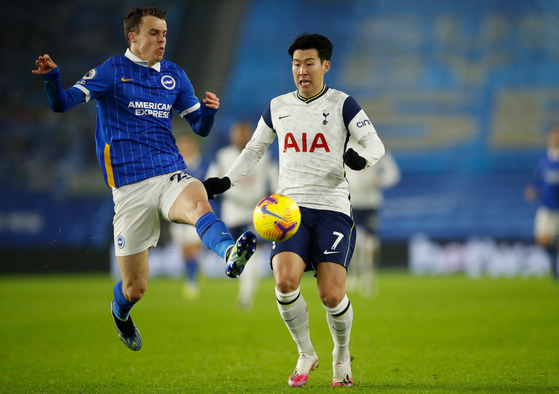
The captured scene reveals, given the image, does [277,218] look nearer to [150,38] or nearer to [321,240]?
[321,240]

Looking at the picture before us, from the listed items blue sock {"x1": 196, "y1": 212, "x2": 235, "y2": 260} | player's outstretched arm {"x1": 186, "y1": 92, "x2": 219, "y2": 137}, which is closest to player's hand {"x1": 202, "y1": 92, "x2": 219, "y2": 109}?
player's outstretched arm {"x1": 186, "y1": 92, "x2": 219, "y2": 137}

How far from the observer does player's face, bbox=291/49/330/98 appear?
5.23 m

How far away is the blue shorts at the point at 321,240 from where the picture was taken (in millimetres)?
5102

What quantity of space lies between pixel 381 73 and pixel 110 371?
17.4 m

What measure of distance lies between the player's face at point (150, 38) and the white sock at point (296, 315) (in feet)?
6.28

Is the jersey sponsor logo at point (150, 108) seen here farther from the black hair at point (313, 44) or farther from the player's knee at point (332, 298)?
the player's knee at point (332, 298)

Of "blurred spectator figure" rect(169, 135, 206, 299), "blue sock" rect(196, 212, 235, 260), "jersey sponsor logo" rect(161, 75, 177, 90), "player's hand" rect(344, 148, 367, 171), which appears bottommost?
"blurred spectator figure" rect(169, 135, 206, 299)

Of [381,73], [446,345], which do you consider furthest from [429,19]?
[446,345]

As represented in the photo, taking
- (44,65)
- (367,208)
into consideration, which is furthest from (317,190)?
(367,208)

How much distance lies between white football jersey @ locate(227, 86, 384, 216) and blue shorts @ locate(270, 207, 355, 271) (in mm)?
71

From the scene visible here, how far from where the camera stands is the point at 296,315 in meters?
5.22

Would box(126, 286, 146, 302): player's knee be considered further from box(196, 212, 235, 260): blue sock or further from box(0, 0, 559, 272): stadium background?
box(0, 0, 559, 272): stadium background

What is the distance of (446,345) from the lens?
7227 mm

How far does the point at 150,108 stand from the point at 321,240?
1544 millimetres
